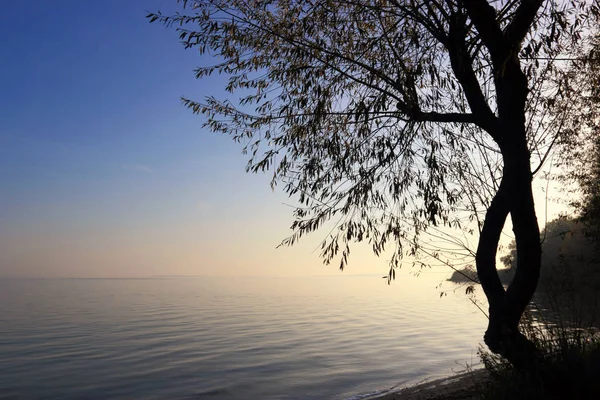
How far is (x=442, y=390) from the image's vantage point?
493 inches

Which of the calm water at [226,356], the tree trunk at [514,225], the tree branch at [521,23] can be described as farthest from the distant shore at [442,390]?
the tree branch at [521,23]

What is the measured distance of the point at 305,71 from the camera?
31.2 feet

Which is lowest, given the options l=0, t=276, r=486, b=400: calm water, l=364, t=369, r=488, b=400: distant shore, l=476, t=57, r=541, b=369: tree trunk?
l=0, t=276, r=486, b=400: calm water

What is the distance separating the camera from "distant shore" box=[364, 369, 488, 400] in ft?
36.2

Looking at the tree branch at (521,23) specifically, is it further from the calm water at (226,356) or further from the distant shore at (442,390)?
the calm water at (226,356)

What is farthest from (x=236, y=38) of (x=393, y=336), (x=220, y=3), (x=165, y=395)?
(x=393, y=336)

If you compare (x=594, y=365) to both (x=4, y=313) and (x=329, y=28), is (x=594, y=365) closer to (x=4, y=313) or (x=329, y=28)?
(x=329, y=28)

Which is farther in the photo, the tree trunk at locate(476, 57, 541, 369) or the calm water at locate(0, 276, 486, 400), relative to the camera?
the calm water at locate(0, 276, 486, 400)

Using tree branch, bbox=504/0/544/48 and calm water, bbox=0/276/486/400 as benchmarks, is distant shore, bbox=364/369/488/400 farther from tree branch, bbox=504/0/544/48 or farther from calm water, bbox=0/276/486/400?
tree branch, bbox=504/0/544/48

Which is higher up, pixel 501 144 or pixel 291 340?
pixel 501 144

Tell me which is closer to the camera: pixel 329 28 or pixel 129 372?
pixel 329 28

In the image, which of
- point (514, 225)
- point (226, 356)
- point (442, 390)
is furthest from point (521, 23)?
point (226, 356)

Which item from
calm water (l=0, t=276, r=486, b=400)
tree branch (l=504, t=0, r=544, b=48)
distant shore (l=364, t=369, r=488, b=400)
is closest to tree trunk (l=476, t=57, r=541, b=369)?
tree branch (l=504, t=0, r=544, b=48)

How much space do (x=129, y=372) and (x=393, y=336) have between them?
14.6 metres
